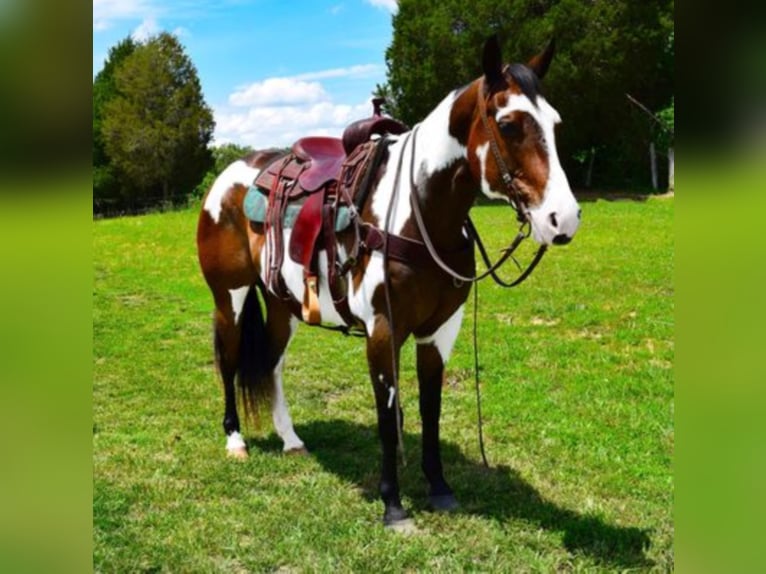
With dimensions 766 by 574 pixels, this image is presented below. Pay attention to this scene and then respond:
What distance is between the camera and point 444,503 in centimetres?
341

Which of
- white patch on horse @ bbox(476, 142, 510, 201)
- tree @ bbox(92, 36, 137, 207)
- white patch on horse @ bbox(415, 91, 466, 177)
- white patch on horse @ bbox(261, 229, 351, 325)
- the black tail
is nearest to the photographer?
white patch on horse @ bbox(476, 142, 510, 201)

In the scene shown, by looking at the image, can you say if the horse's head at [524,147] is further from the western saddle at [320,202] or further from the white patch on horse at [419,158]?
the western saddle at [320,202]

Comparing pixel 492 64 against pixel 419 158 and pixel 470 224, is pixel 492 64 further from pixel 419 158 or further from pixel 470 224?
pixel 470 224

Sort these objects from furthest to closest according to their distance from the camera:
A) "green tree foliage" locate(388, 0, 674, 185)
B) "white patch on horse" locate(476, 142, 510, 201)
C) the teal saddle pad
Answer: "green tree foliage" locate(388, 0, 674, 185)
the teal saddle pad
"white patch on horse" locate(476, 142, 510, 201)

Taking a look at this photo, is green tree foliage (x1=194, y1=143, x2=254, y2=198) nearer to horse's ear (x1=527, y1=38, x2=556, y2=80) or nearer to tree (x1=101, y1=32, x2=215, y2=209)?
tree (x1=101, y1=32, x2=215, y2=209)

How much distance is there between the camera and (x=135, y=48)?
32812 millimetres

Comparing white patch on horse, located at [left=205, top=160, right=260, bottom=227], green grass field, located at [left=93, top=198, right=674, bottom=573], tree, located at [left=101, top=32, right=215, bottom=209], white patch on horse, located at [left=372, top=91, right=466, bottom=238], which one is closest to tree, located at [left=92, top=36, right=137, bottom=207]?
tree, located at [left=101, top=32, right=215, bottom=209]

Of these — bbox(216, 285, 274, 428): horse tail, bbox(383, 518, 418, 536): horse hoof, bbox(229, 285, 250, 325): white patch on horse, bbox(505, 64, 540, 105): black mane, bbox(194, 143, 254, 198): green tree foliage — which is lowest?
bbox(383, 518, 418, 536): horse hoof

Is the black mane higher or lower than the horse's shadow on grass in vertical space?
higher

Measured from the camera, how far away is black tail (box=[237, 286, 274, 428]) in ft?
14.3

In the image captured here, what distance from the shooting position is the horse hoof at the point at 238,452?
4105mm

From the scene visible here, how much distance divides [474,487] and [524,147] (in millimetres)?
2041

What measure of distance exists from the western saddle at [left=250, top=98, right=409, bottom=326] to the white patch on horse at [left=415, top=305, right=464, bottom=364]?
1.43 feet
